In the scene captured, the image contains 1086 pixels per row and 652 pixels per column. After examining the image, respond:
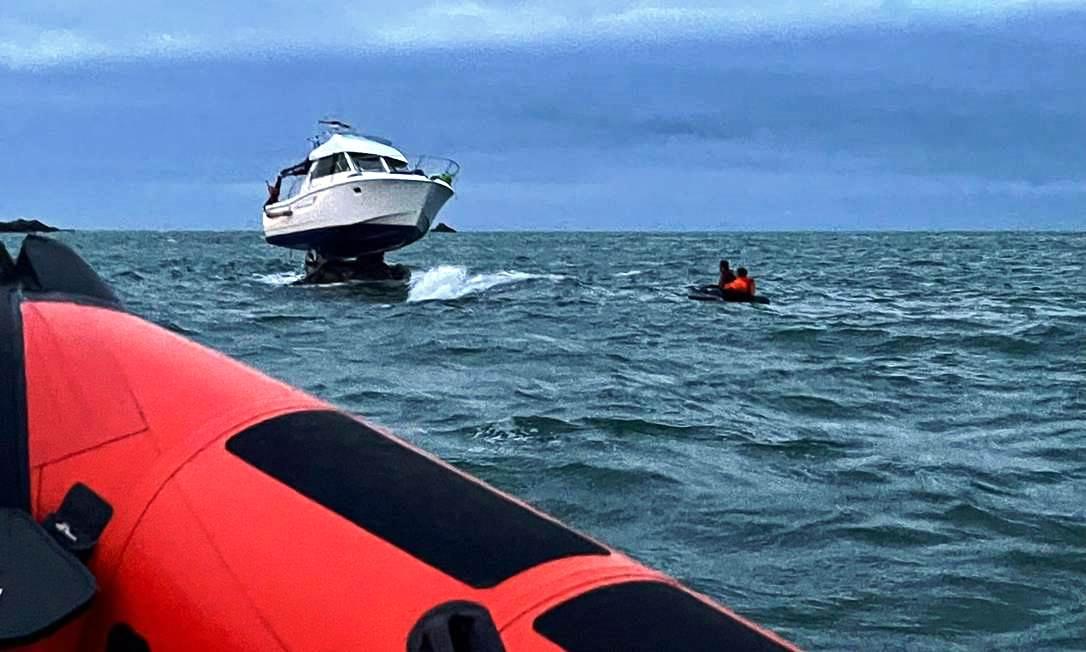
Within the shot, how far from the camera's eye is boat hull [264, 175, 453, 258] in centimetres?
2398

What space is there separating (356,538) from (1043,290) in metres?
26.2

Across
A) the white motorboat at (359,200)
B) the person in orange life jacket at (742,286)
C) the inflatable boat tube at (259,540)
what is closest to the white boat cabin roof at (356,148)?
the white motorboat at (359,200)

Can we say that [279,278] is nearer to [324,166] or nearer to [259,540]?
[324,166]

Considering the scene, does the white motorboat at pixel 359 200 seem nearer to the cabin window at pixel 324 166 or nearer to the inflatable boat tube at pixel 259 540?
the cabin window at pixel 324 166

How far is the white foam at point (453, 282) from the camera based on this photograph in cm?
2273

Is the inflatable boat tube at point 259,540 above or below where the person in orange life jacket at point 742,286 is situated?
above

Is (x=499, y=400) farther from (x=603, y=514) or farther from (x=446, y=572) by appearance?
(x=446, y=572)

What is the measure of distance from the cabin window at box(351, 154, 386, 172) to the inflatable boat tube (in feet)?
72.6

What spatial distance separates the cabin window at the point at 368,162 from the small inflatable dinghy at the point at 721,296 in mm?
6774

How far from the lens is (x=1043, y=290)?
2639cm

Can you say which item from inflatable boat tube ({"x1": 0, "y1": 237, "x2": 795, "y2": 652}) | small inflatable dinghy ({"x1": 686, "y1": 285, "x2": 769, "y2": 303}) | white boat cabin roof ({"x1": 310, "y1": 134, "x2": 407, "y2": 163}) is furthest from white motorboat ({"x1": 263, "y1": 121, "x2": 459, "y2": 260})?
inflatable boat tube ({"x1": 0, "y1": 237, "x2": 795, "y2": 652})

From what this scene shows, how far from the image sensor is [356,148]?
2477 centimetres

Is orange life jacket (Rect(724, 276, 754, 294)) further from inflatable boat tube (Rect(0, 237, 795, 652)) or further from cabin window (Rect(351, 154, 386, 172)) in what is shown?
inflatable boat tube (Rect(0, 237, 795, 652))

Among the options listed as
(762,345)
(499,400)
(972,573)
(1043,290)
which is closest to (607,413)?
(499,400)
